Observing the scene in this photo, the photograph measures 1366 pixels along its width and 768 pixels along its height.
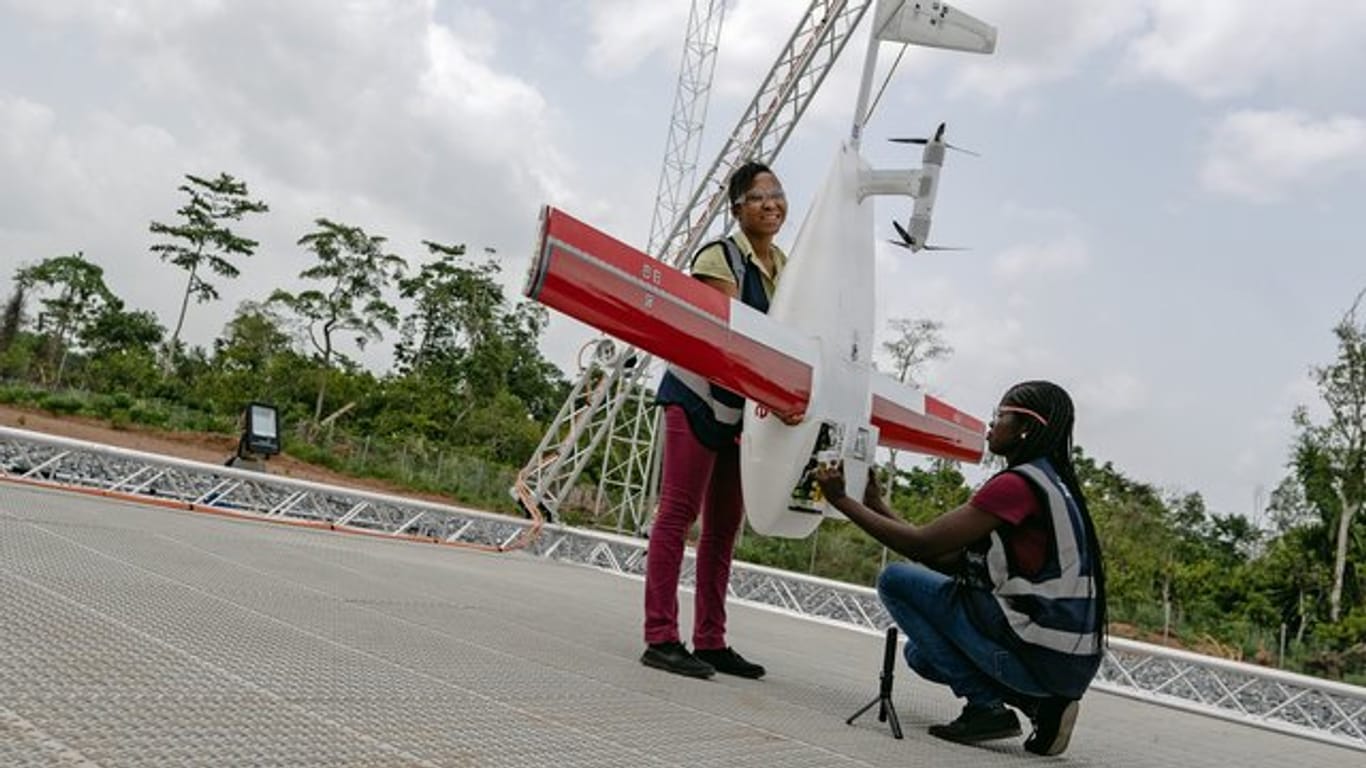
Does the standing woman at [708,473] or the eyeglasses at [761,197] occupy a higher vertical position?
the eyeglasses at [761,197]

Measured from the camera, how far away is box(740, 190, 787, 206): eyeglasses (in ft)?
8.64

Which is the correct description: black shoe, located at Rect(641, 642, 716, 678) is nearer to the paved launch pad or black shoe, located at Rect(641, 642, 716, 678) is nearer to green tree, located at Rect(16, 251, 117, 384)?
the paved launch pad

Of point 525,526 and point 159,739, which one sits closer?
point 159,739

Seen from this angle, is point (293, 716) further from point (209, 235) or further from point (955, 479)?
point (209, 235)

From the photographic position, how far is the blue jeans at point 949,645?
196 centimetres

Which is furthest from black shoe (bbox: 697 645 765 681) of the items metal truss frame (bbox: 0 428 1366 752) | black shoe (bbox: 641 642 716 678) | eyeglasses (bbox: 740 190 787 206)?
metal truss frame (bbox: 0 428 1366 752)

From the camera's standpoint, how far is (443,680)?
1.66 m

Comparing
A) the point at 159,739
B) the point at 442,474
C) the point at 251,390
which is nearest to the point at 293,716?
the point at 159,739

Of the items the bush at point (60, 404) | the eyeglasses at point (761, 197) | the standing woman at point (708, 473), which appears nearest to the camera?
the standing woman at point (708, 473)

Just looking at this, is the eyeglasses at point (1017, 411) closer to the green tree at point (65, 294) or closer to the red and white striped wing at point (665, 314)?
the red and white striped wing at point (665, 314)

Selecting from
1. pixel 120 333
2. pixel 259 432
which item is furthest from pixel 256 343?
pixel 259 432

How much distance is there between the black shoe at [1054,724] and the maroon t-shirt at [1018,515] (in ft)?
0.86

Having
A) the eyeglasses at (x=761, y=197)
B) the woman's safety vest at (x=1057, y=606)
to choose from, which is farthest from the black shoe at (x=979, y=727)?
the eyeglasses at (x=761, y=197)

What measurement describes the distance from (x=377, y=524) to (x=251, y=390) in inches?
687
